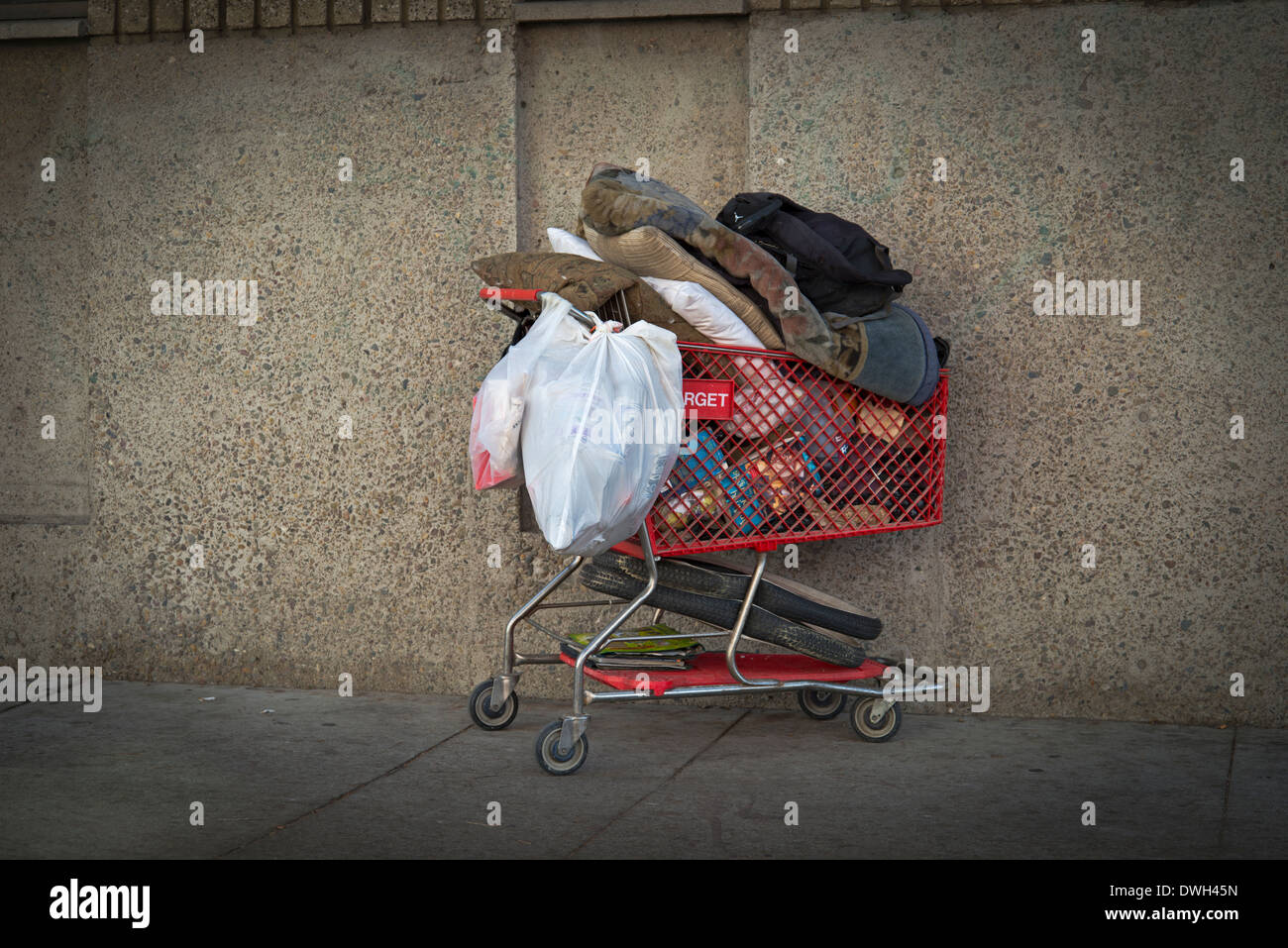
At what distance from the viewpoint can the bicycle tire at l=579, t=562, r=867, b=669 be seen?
404cm

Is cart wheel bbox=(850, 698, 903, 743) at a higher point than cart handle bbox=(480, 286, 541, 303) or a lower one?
lower

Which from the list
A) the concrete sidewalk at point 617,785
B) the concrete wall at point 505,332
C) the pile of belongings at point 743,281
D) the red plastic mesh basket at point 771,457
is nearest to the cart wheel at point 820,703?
the concrete sidewalk at point 617,785

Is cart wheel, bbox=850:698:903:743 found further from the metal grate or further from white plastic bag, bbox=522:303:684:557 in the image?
the metal grate

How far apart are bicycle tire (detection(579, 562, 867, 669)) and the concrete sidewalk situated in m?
0.37

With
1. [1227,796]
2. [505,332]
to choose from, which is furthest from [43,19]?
[1227,796]

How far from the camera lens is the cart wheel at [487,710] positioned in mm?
4344

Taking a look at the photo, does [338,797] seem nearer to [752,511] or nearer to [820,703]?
[752,511]

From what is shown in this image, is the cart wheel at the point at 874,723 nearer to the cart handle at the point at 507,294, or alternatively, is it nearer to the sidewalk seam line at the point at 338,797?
the sidewalk seam line at the point at 338,797

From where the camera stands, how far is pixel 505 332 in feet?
16.0

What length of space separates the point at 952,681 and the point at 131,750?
2.89m

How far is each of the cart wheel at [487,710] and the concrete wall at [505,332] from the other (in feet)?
1.65

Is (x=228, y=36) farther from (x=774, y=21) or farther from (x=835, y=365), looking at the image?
(x=835, y=365)

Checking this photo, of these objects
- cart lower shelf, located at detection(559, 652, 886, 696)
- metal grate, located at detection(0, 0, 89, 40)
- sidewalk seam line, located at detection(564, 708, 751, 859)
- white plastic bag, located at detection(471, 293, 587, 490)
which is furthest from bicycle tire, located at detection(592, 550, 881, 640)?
metal grate, located at detection(0, 0, 89, 40)

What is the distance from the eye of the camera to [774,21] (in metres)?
4.70
